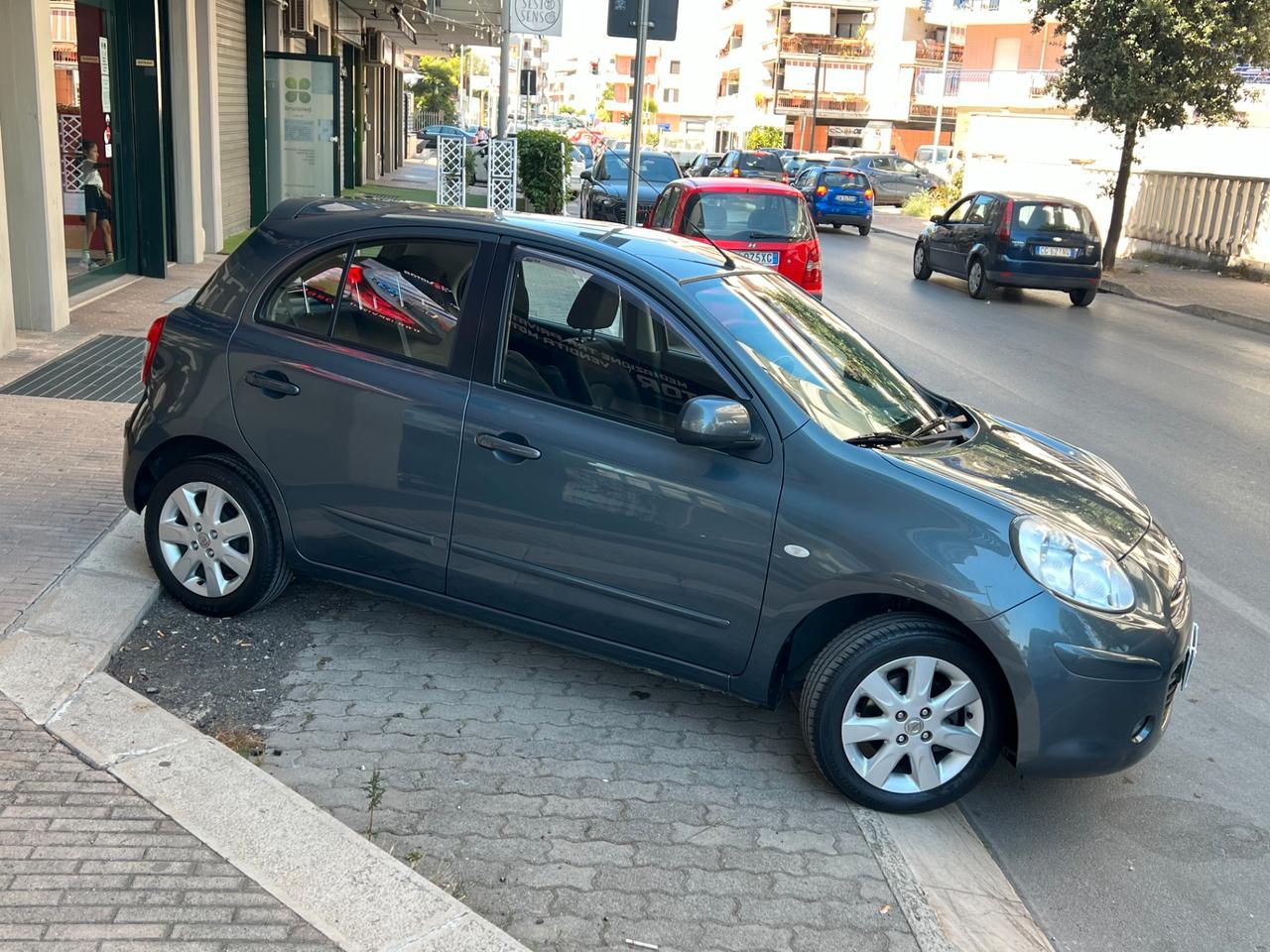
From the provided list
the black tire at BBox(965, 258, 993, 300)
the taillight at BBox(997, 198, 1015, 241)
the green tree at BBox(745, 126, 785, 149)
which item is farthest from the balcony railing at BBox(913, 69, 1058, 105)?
the taillight at BBox(997, 198, 1015, 241)

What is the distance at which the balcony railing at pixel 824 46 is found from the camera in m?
75.5

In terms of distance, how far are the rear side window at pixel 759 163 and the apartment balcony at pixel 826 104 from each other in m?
38.4

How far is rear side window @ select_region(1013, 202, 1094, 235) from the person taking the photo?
18.4 metres

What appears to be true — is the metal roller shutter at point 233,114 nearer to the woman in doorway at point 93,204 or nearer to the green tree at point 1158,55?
the woman in doorway at point 93,204

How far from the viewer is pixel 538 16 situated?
1648cm

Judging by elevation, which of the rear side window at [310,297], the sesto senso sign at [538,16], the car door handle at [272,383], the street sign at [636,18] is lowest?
the car door handle at [272,383]

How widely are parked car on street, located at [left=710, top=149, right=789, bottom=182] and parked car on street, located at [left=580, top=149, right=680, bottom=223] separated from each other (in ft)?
37.7

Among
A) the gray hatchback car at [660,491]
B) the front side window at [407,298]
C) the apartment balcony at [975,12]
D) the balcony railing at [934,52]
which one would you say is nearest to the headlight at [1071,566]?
the gray hatchback car at [660,491]

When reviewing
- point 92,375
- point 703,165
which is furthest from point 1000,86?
point 92,375

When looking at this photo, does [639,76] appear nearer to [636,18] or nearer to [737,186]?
[636,18]

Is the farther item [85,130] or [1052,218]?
[1052,218]

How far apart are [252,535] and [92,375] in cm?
486

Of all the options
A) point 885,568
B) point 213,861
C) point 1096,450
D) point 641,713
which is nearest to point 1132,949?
point 885,568

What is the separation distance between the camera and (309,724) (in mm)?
4320
